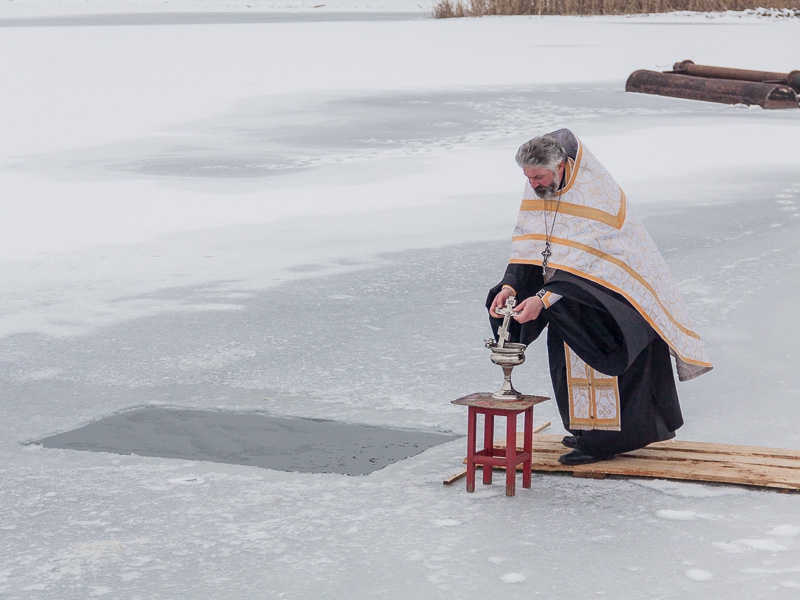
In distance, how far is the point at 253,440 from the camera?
206 inches

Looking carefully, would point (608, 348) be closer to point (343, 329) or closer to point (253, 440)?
point (253, 440)

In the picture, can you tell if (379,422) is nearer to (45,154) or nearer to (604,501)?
(604,501)

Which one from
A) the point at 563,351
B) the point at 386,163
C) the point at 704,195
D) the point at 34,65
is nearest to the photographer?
the point at 563,351

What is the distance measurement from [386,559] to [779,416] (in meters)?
2.20

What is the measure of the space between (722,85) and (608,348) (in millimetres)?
15122

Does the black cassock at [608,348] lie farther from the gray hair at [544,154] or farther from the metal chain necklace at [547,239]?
the gray hair at [544,154]

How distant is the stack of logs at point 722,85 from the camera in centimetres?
1828

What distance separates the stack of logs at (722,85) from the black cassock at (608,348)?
46.5 ft

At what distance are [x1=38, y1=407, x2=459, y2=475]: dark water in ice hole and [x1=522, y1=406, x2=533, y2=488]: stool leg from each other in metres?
0.53

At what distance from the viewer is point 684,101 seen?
19719 mm

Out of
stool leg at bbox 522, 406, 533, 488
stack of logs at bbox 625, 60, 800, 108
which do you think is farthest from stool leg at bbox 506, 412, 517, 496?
stack of logs at bbox 625, 60, 800, 108

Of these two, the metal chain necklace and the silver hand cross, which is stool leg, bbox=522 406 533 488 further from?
the metal chain necklace

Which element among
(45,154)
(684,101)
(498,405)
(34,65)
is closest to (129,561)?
(498,405)

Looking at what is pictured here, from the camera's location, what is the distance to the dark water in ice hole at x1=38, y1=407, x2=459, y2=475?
4.98 metres
